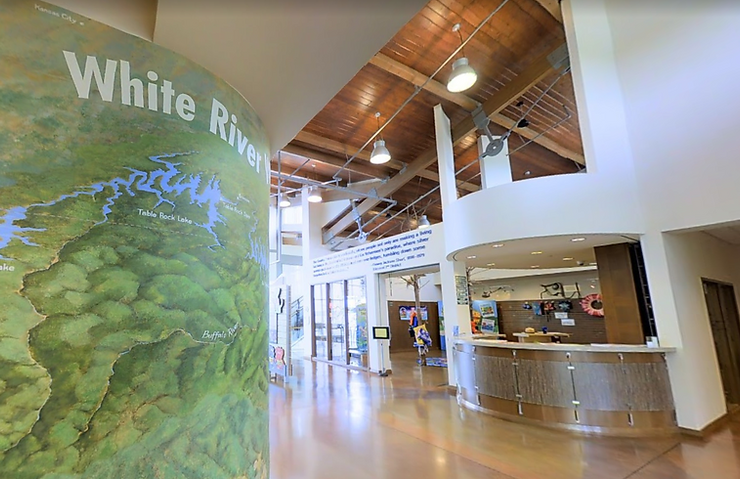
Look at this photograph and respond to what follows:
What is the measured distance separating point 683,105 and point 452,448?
5.09 metres

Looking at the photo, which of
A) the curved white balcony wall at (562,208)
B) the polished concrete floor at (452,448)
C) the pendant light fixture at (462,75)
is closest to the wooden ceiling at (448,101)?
the pendant light fixture at (462,75)

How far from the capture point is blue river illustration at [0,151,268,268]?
4.84 feet

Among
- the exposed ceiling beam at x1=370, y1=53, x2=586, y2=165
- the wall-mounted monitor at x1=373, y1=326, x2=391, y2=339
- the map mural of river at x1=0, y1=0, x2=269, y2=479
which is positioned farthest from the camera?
the wall-mounted monitor at x1=373, y1=326, x2=391, y2=339

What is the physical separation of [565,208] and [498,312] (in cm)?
933

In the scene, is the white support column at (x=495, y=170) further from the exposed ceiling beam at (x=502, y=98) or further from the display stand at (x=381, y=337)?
the display stand at (x=381, y=337)

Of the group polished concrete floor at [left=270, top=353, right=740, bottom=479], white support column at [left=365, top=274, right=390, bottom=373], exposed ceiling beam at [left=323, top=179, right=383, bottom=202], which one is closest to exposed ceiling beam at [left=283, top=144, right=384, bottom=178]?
exposed ceiling beam at [left=323, top=179, right=383, bottom=202]

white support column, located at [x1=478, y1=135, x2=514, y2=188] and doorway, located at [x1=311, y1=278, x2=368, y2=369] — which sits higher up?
white support column, located at [x1=478, y1=135, x2=514, y2=188]

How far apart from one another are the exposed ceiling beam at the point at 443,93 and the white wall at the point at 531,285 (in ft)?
13.3

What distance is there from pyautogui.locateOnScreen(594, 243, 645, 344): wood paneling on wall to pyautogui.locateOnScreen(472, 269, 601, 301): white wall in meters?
5.62

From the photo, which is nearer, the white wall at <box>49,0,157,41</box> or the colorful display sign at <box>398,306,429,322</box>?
the white wall at <box>49,0,157,41</box>

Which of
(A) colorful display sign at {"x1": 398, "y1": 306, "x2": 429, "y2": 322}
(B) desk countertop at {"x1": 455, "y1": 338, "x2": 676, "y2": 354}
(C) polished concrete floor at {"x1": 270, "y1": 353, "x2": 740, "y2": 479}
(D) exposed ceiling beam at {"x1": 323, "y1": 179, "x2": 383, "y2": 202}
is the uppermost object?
(D) exposed ceiling beam at {"x1": 323, "y1": 179, "x2": 383, "y2": 202}

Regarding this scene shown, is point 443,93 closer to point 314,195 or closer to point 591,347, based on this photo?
point 314,195

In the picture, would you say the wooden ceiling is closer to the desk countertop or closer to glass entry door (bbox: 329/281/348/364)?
glass entry door (bbox: 329/281/348/364)

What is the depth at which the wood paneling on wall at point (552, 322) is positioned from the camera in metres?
11.2
